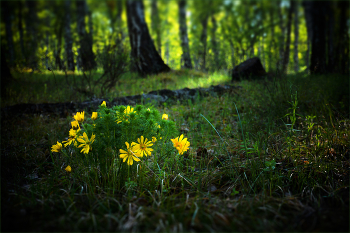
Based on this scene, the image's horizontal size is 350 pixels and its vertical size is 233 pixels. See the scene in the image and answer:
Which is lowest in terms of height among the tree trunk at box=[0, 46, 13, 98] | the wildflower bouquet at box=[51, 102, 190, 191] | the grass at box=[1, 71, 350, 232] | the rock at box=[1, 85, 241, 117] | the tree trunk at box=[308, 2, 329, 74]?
the grass at box=[1, 71, 350, 232]

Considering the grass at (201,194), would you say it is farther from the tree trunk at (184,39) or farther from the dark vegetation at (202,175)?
the tree trunk at (184,39)

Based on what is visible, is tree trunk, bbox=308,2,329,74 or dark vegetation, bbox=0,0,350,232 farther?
tree trunk, bbox=308,2,329,74

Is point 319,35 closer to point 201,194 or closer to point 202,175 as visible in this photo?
point 202,175

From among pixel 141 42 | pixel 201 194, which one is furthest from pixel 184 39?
pixel 201 194

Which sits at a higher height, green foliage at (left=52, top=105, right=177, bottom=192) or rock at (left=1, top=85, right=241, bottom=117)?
rock at (left=1, top=85, right=241, bottom=117)

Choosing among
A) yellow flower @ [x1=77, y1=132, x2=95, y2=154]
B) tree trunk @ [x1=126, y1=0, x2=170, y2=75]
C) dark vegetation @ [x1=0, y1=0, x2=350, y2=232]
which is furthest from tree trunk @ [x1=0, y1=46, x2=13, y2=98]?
tree trunk @ [x1=126, y1=0, x2=170, y2=75]

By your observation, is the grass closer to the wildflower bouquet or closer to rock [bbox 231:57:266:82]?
the wildflower bouquet

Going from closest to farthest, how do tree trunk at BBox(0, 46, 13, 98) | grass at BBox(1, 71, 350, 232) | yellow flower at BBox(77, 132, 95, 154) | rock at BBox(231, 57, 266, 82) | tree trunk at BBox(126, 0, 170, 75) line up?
grass at BBox(1, 71, 350, 232), yellow flower at BBox(77, 132, 95, 154), tree trunk at BBox(0, 46, 13, 98), rock at BBox(231, 57, 266, 82), tree trunk at BBox(126, 0, 170, 75)

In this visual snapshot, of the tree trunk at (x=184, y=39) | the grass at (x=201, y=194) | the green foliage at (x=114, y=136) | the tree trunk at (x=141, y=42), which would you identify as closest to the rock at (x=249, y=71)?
the tree trunk at (x=141, y=42)

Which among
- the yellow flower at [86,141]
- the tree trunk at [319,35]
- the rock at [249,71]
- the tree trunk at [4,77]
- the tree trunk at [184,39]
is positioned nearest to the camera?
the yellow flower at [86,141]

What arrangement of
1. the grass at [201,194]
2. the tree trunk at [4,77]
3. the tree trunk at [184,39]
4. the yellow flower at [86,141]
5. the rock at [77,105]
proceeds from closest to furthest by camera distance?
the grass at [201,194]
the yellow flower at [86,141]
the rock at [77,105]
the tree trunk at [4,77]
the tree trunk at [184,39]

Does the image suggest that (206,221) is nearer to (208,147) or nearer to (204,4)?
(208,147)

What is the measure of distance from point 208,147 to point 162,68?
6188mm

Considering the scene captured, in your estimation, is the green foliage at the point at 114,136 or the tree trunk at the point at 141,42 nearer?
the green foliage at the point at 114,136
